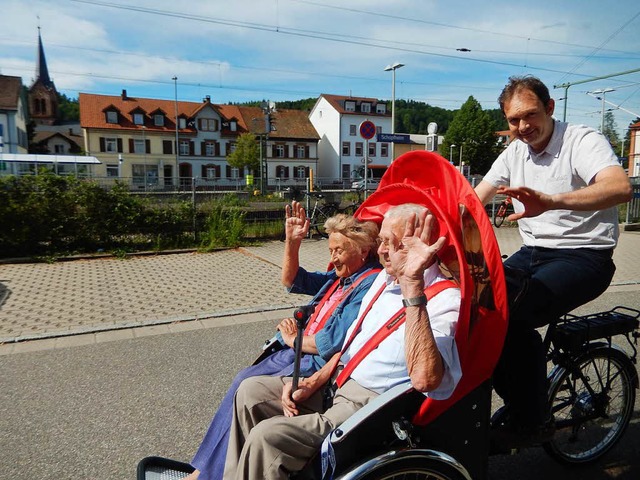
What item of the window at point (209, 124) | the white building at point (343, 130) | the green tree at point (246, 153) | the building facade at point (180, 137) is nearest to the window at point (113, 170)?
the building facade at point (180, 137)

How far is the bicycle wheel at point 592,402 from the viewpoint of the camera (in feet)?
9.38

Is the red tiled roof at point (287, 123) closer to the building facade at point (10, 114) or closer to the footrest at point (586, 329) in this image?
the building facade at point (10, 114)

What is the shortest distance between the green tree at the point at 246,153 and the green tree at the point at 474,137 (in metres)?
23.7

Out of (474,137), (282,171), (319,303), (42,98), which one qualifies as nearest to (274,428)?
(319,303)

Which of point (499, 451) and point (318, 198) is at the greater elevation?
point (318, 198)

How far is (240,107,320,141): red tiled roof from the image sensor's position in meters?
63.3

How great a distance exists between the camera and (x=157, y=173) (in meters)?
57.3

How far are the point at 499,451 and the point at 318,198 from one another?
1118cm

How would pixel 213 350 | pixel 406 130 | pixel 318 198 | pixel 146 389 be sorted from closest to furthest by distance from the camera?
1. pixel 146 389
2. pixel 213 350
3. pixel 318 198
4. pixel 406 130

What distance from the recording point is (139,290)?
7.13 metres

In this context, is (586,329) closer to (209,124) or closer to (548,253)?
(548,253)

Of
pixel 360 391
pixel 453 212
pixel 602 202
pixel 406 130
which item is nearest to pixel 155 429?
pixel 360 391

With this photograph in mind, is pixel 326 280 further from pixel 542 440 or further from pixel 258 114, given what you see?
pixel 258 114

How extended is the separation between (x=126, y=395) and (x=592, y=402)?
3.20 meters
